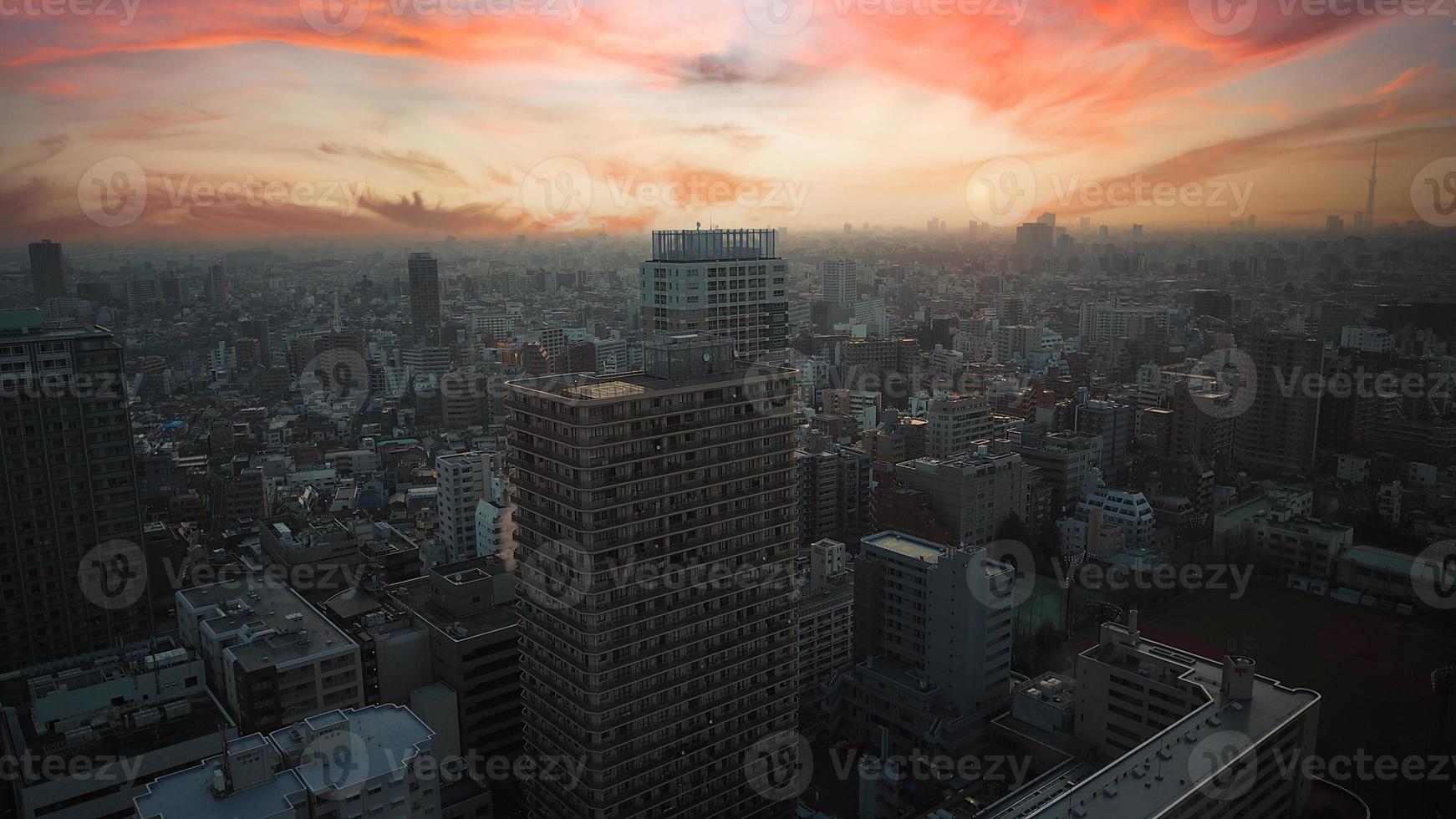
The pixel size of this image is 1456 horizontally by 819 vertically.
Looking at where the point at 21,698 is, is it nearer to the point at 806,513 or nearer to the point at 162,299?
the point at 806,513

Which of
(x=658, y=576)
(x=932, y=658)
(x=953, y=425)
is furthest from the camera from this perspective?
(x=953, y=425)

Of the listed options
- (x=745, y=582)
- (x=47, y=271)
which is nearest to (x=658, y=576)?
(x=745, y=582)

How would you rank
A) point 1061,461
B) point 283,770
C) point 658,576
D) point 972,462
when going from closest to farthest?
point 283,770, point 658,576, point 972,462, point 1061,461

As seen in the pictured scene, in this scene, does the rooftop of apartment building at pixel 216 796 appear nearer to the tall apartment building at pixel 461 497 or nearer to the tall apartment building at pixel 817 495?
the tall apartment building at pixel 461 497

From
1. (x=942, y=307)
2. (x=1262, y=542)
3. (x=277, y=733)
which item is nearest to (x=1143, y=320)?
(x=942, y=307)

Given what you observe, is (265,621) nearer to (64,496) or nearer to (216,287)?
(64,496)

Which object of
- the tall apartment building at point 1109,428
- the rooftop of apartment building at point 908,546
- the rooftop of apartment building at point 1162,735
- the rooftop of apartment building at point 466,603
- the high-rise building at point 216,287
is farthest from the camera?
the high-rise building at point 216,287

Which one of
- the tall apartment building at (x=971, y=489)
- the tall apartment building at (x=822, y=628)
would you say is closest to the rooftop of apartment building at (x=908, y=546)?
the tall apartment building at (x=822, y=628)

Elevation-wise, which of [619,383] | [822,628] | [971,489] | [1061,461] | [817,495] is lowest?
[822,628]
